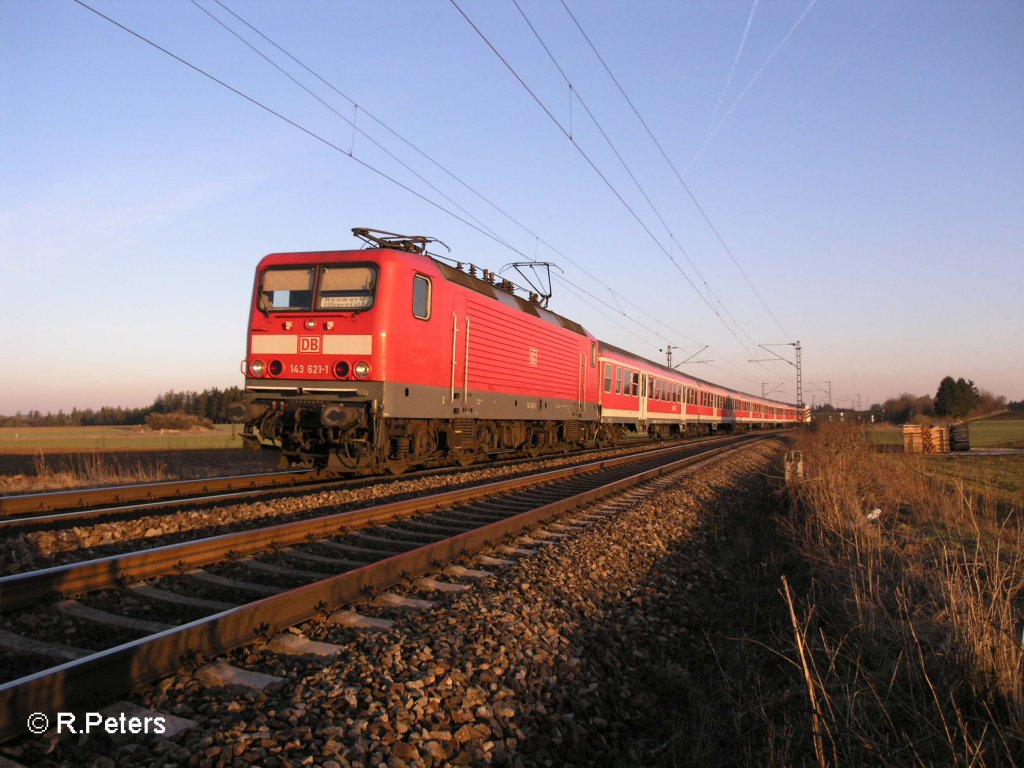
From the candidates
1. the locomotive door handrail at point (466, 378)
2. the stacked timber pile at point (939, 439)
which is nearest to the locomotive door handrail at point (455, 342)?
the locomotive door handrail at point (466, 378)

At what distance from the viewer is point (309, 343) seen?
1012 centimetres

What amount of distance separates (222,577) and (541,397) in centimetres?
1162

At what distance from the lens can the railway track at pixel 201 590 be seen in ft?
9.45

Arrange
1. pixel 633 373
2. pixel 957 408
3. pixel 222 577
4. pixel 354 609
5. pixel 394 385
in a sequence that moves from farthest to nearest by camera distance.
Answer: pixel 957 408, pixel 633 373, pixel 394 385, pixel 222 577, pixel 354 609

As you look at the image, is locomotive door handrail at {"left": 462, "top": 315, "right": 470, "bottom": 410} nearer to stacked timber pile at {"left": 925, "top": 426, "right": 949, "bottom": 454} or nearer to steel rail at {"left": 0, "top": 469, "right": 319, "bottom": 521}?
steel rail at {"left": 0, "top": 469, "right": 319, "bottom": 521}

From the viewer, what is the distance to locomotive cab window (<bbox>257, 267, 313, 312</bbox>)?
10.4m

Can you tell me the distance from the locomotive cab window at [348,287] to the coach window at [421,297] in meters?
0.76

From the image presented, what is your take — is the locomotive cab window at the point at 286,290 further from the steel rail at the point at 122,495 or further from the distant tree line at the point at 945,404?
the distant tree line at the point at 945,404

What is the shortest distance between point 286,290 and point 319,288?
0.63m

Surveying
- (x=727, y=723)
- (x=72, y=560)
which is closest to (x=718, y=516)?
(x=727, y=723)

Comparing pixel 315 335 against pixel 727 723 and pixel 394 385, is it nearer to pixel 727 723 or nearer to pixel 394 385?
pixel 394 385

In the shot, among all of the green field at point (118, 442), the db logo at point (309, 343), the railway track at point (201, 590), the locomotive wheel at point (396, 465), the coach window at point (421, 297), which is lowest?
the green field at point (118, 442)

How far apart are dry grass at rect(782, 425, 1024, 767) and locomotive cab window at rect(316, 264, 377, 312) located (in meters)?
6.73

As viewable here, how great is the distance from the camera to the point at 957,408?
77688 millimetres
